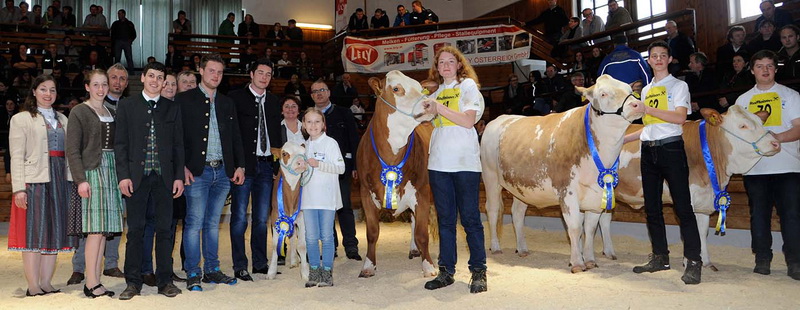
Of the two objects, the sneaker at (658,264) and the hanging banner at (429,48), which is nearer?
the sneaker at (658,264)

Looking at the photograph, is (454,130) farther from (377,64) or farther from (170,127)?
(377,64)

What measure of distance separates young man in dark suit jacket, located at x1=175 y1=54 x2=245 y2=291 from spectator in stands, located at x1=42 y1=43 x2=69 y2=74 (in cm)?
1175

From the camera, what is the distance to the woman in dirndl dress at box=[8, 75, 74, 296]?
4.51 metres

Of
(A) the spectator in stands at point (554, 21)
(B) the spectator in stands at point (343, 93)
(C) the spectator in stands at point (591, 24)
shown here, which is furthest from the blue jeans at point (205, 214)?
(A) the spectator in stands at point (554, 21)

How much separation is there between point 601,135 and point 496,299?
1.82 metres

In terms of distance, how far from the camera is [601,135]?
514 cm

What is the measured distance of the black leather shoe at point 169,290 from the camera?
4.45m

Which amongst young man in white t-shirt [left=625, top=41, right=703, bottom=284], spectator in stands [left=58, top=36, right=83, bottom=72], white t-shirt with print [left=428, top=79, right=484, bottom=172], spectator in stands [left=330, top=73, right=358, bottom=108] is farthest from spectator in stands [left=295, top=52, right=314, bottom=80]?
young man in white t-shirt [left=625, top=41, right=703, bottom=284]

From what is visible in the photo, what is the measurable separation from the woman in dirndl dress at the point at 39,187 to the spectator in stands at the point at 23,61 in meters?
10.8

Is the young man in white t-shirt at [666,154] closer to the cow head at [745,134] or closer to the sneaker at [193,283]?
the cow head at [745,134]

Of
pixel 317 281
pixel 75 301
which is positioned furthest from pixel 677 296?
pixel 75 301

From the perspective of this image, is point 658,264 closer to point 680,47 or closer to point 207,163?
Result: point 207,163

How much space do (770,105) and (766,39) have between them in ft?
15.5

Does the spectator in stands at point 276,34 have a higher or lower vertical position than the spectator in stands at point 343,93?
higher
